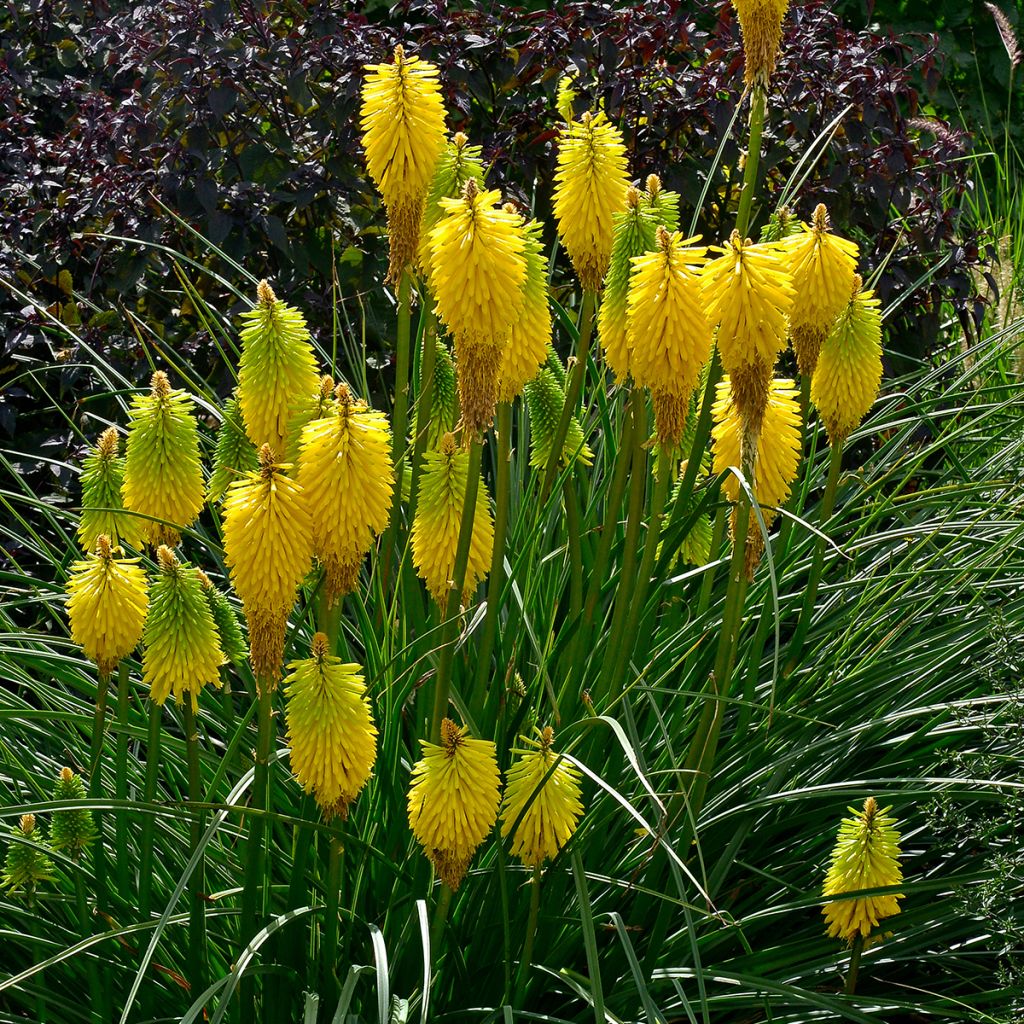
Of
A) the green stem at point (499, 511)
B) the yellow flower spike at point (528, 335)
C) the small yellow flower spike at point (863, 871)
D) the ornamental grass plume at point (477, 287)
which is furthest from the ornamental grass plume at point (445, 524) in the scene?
the small yellow flower spike at point (863, 871)

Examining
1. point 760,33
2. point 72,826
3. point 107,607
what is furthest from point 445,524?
point 760,33

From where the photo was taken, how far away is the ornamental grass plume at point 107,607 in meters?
2.53

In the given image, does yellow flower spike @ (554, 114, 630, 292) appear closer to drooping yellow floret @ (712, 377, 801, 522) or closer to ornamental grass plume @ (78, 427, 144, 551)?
drooping yellow floret @ (712, 377, 801, 522)

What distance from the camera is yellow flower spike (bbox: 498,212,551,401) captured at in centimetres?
279

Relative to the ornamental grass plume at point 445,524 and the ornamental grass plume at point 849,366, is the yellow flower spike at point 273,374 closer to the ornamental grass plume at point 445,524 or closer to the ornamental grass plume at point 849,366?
the ornamental grass plume at point 445,524

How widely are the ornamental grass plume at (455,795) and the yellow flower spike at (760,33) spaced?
144 cm

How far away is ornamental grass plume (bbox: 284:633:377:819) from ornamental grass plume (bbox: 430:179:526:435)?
0.48m

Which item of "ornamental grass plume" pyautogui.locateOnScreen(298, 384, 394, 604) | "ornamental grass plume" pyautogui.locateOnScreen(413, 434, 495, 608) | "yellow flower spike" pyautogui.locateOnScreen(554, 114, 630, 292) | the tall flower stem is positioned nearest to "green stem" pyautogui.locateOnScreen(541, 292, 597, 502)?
"yellow flower spike" pyautogui.locateOnScreen(554, 114, 630, 292)

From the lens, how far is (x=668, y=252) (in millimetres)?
2566

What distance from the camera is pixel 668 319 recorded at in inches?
101

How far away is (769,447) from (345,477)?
3.69 ft

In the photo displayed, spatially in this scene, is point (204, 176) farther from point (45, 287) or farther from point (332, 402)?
point (332, 402)

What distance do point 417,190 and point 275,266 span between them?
2.68 meters

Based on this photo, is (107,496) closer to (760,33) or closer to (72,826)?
(72,826)
